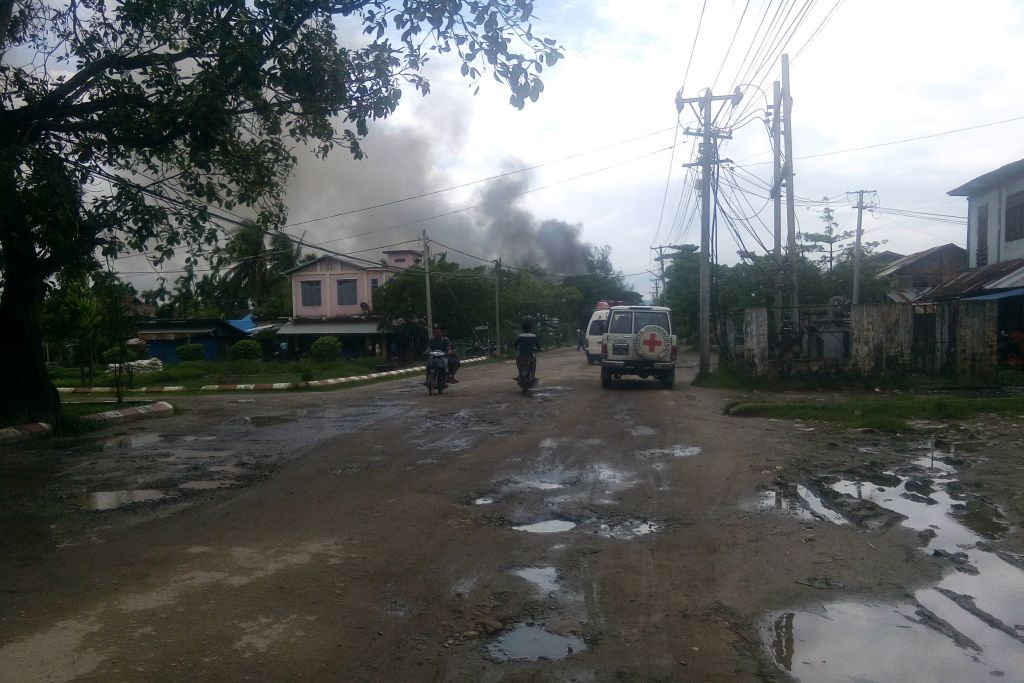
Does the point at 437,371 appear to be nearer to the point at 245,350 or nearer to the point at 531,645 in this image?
the point at 531,645

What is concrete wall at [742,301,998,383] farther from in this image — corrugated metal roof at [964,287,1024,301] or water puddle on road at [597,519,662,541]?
water puddle on road at [597,519,662,541]

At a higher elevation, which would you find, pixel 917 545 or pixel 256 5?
pixel 256 5

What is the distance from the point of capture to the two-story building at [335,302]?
160 feet

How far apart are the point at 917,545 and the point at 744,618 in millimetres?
2204

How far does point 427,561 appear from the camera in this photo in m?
5.63

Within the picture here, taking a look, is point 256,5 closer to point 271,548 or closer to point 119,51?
point 119,51

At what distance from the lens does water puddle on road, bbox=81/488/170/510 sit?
24.2 feet

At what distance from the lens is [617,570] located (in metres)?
5.44

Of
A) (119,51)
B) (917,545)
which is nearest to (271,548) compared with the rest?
(917,545)

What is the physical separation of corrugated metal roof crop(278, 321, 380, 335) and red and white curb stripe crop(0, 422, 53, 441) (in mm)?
34556

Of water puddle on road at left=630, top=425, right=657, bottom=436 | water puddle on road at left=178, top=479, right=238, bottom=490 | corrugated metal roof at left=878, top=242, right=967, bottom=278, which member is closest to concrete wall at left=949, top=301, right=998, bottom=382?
water puddle on road at left=630, top=425, right=657, bottom=436

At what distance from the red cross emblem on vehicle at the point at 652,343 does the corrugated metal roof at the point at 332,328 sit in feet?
101

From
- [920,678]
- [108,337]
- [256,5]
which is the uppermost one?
[256,5]

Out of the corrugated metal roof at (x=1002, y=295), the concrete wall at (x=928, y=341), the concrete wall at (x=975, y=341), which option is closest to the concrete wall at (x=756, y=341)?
the concrete wall at (x=928, y=341)
